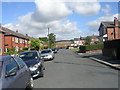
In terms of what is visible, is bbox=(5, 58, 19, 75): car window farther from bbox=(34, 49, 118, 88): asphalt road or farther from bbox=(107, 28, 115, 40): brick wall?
bbox=(107, 28, 115, 40): brick wall

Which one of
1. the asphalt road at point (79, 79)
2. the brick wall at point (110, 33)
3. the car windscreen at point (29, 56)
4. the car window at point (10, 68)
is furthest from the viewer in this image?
the brick wall at point (110, 33)

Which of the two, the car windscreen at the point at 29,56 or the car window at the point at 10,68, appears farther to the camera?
the car windscreen at the point at 29,56

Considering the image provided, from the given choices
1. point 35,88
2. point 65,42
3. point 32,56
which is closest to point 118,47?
point 32,56

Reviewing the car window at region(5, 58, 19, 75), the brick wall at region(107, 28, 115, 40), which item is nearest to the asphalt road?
the car window at region(5, 58, 19, 75)

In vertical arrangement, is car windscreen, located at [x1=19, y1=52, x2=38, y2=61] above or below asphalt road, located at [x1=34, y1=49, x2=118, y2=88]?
above

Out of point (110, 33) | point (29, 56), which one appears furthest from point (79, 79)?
point (110, 33)

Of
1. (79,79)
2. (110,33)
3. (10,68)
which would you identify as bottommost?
(79,79)

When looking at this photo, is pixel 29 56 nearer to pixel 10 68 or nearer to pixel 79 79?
pixel 79 79

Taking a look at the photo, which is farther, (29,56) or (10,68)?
(29,56)

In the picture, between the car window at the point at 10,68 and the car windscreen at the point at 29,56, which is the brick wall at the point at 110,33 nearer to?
the car windscreen at the point at 29,56

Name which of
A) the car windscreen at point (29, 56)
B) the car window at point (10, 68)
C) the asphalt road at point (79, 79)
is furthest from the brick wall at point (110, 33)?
the car window at point (10, 68)

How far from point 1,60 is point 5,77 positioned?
928mm

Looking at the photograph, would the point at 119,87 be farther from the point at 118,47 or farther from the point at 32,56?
the point at 118,47

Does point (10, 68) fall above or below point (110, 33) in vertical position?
below
